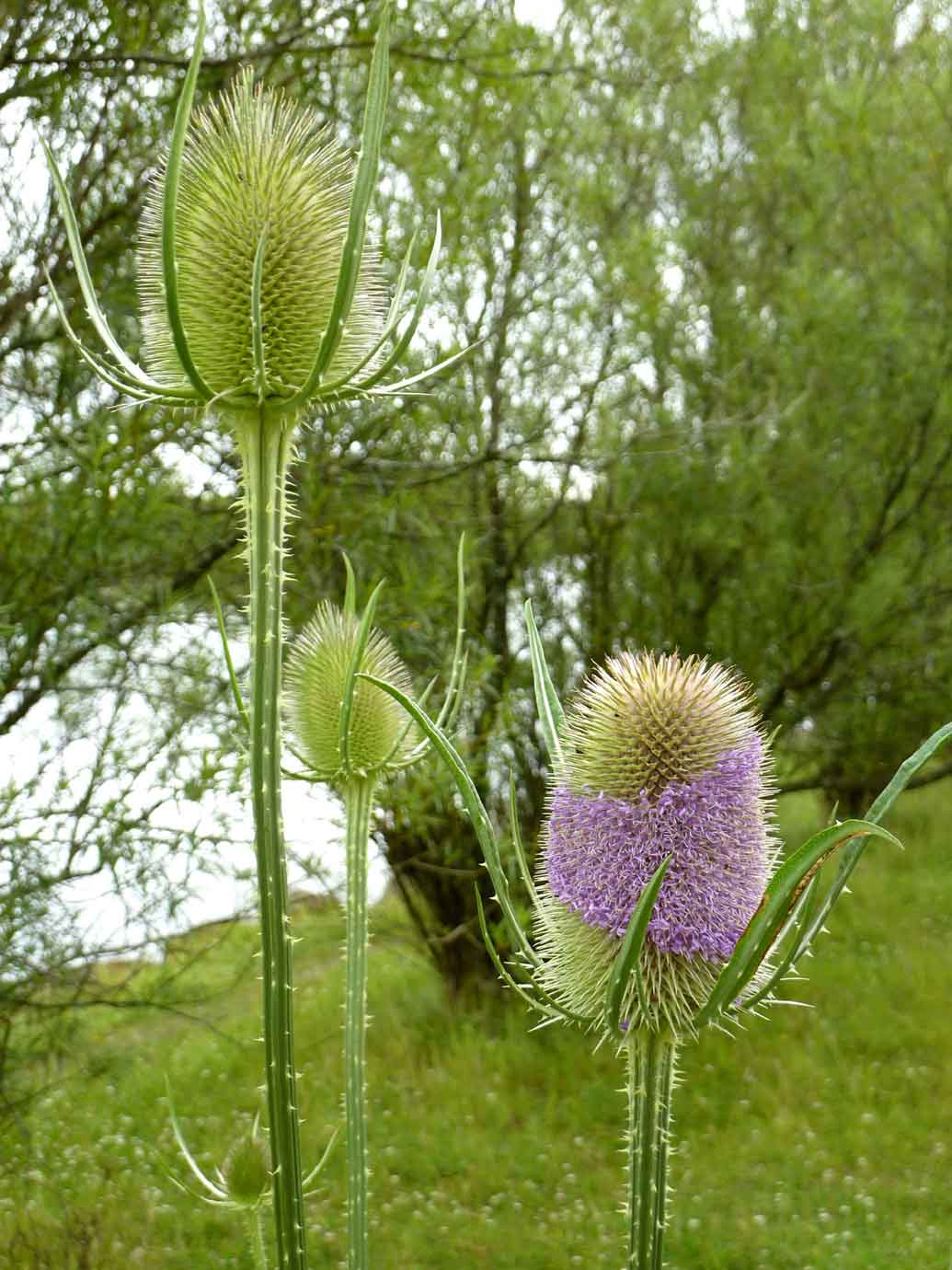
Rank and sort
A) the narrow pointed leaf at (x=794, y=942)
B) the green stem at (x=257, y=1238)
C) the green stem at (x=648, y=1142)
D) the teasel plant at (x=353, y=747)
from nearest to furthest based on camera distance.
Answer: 1. the narrow pointed leaf at (x=794, y=942)
2. the green stem at (x=648, y=1142)
3. the teasel plant at (x=353, y=747)
4. the green stem at (x=257, y=1238)

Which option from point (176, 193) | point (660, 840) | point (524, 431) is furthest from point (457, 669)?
point (524, 431)

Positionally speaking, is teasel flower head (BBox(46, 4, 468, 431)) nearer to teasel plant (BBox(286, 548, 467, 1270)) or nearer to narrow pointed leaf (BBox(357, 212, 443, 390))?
narrow pointed leaf (BBox(357, 212, 443, 390))

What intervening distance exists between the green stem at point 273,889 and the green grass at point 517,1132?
273 cm

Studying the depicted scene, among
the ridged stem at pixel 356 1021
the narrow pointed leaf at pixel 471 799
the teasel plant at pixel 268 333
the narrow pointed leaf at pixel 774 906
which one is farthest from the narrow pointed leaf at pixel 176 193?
the ridged stem at pixel 356 1021

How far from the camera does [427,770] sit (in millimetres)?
4387

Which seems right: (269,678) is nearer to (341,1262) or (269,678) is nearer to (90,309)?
(90,309)

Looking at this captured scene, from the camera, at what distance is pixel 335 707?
239 centimetres

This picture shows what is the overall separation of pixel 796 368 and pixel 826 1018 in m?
3.40

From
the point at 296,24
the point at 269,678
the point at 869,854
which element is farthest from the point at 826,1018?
the point at 269,678

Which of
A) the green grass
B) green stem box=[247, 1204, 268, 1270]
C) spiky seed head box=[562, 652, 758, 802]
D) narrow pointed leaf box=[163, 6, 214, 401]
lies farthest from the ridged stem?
the green grass

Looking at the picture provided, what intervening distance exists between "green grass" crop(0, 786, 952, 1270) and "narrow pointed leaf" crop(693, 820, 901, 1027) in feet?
10.4

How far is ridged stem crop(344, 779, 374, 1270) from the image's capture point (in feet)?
6.46

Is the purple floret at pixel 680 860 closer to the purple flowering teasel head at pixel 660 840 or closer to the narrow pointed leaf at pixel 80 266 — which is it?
the purple flowering teasel head at pixel 660 840

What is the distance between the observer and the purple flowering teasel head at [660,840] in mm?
1663
